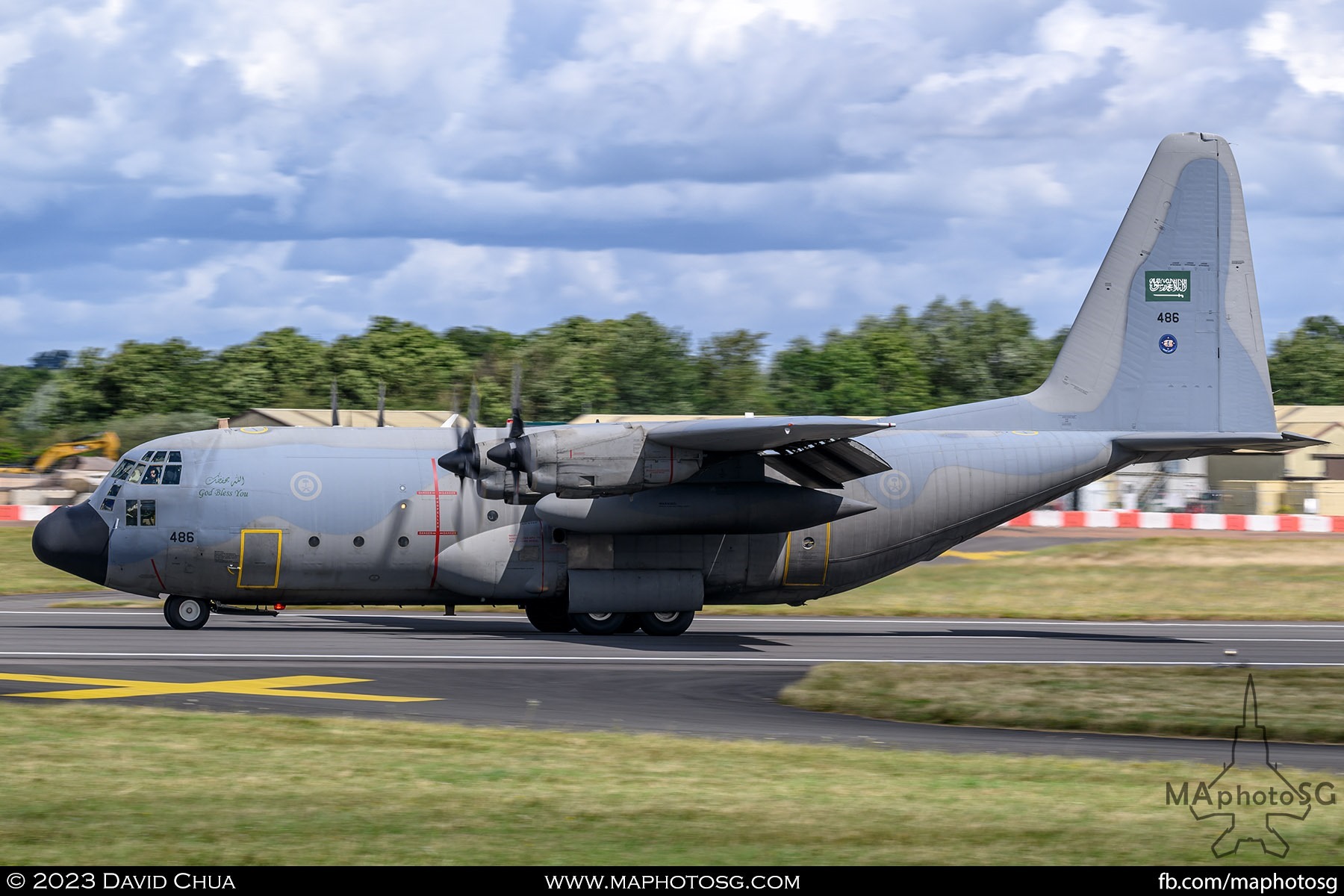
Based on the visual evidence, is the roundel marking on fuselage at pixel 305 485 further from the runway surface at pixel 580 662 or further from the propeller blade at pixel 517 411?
the propeller blade at pixel 517 411

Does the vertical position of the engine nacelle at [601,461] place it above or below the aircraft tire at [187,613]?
above

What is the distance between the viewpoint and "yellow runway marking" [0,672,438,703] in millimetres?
14816

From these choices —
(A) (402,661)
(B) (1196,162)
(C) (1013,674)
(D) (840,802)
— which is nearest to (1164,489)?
(B) (1196,162)

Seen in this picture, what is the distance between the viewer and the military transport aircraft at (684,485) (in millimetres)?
21156

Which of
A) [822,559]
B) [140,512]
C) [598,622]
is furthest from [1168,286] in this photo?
[140,512]

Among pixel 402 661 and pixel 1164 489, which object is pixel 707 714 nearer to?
pixel 402 661

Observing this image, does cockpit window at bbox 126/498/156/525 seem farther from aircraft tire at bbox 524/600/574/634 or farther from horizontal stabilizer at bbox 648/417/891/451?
horizontal stabilizer at bbox 648/417/891/451

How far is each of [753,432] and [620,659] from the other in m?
4.02

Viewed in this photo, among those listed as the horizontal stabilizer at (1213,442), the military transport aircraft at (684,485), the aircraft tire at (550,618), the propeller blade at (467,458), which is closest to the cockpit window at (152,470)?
the military transport aircraft at (684,485)

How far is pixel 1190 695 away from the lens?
15.8 m

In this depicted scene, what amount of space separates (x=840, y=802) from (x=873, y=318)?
346 feet

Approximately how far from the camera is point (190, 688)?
1546 cm

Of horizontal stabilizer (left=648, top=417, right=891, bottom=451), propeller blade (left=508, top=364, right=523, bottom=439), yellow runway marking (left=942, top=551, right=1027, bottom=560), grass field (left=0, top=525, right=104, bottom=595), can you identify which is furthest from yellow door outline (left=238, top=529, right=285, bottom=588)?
yellow runway marking (left=942, top=551, right=1027, bottom=560)

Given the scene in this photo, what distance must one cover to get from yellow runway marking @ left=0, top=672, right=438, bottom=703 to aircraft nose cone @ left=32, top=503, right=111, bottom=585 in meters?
5.01
